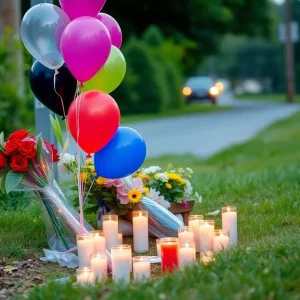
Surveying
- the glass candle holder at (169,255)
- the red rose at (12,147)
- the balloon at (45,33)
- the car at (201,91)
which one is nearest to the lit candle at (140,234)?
the glass candle holder at (169,255)

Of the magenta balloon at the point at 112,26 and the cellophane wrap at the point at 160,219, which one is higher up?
the magenta balloon at the point at 112,26

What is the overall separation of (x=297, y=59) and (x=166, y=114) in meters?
35.8

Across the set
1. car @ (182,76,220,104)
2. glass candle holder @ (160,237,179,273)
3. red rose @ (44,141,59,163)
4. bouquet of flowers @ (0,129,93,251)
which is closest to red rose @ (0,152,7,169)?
bouquet of flowers @ (0,129,93,251)

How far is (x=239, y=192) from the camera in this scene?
26.2ft

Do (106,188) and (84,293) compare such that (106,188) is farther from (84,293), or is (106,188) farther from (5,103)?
(5,103)

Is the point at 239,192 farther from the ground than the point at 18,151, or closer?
closer

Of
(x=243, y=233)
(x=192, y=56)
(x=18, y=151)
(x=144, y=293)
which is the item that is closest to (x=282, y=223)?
(x=243, y=233)

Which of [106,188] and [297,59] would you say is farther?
[297,59]

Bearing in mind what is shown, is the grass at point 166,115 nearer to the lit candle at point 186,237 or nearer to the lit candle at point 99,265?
the lit candle at point 186,237

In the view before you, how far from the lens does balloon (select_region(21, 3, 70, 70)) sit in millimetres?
5254

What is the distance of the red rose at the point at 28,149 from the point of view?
538cm

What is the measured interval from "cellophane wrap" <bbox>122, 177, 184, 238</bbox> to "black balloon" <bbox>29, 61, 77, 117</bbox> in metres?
0.91

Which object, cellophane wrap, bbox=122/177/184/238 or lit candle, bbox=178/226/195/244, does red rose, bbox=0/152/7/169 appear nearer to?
cellophane wrap, bbox=122/177/184/238

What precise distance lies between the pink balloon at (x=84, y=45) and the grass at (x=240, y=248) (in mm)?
1493
